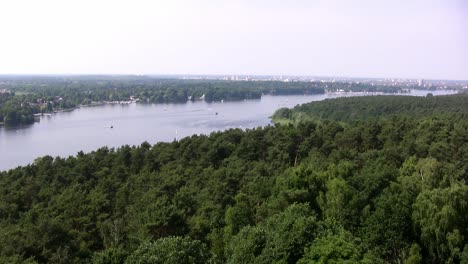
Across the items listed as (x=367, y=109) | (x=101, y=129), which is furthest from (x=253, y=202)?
(x=101, y=129)

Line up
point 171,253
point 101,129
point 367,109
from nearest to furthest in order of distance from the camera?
1. point 171,253
2. point 367,109
3. point 101,129

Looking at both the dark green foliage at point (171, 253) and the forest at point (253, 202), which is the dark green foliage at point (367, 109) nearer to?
the forest at point (253, 202)

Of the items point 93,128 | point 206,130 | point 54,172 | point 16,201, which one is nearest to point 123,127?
point 93,128

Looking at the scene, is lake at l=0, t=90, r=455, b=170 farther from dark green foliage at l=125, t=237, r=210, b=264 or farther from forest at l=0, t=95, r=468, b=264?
dark green foliage at l=125, t=237, r=210, b=264

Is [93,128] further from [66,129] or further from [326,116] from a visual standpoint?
[326,116]

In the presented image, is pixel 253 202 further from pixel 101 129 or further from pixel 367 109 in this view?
pixel 101 129

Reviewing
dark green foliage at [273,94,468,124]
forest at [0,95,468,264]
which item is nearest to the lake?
dark green foliage at [273,94,468,124]

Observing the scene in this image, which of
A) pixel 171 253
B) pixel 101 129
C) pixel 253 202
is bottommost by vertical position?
pixel 101 129
